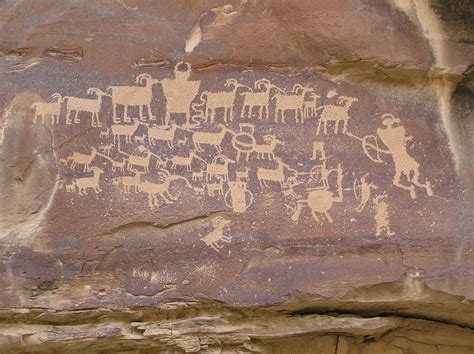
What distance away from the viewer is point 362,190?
10.8ft

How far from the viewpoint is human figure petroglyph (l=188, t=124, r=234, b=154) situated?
10.8 ft

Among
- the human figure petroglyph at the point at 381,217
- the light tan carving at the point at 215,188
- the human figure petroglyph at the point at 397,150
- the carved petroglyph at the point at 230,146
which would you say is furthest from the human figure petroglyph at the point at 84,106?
the human figure petroglyph at the point at 381,217

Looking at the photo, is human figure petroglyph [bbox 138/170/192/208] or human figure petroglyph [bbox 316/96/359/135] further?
human figure petroglyph [bbox 316/96/359/135]

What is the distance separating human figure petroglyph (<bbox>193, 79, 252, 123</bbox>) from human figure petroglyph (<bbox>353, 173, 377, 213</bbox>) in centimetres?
59

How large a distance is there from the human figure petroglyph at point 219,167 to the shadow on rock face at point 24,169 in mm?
613

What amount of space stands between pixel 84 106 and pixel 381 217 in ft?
4.22

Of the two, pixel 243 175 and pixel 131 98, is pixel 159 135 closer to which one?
pixel 131 98

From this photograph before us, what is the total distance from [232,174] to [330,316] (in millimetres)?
706

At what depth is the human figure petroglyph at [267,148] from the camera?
329 centimetres

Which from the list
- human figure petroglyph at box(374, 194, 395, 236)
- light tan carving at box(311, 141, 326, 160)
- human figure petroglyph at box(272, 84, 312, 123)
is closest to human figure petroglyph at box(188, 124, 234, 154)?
human figure petroglyph at box(272, 84, 312, 123)

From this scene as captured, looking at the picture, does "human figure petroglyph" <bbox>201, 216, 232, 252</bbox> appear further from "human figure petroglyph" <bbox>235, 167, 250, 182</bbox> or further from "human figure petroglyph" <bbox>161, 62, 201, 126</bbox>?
"human figure petroglyph" <bbox>161, 62, 201, 126</bbox>

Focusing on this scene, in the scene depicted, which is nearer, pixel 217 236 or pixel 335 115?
pixel 217 236

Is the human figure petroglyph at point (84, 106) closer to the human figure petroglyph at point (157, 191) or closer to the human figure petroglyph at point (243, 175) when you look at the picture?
the human figure petroglyph at point (157, 191)

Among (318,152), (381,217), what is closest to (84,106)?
(318,152)
